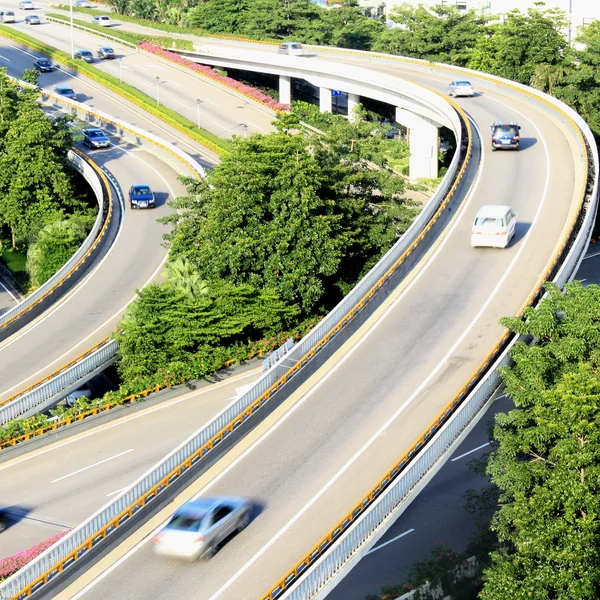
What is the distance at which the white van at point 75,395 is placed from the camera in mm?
49500

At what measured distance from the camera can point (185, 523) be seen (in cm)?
3103

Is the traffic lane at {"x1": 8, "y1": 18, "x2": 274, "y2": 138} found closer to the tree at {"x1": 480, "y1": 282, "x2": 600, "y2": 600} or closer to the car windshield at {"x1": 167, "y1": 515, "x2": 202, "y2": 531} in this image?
the tree at {"x1": 480, "y1": 282, "x2": 600, "y2": 600}

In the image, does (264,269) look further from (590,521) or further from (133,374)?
(590,521)

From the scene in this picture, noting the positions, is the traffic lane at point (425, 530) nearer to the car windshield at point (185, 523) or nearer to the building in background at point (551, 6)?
the car windshield at point (185, 523)

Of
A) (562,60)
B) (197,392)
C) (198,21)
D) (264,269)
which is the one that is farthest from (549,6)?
(197,392)

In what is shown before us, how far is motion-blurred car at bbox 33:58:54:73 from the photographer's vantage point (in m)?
107

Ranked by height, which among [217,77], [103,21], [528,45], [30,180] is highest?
[103,21]

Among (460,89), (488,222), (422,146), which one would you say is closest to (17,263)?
(422,146)

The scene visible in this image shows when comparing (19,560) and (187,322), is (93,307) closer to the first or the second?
(187,322)

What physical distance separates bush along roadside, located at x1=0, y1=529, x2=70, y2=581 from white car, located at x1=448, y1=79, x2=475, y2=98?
5123 cm

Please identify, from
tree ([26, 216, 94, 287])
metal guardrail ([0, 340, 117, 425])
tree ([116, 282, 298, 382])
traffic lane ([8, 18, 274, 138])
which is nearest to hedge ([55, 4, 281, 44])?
traffic lane ([8, 18, 274, 138])

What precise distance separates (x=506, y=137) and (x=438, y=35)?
40.4 metres

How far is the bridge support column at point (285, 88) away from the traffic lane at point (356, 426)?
196 ft

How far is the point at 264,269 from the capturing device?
52250mm
